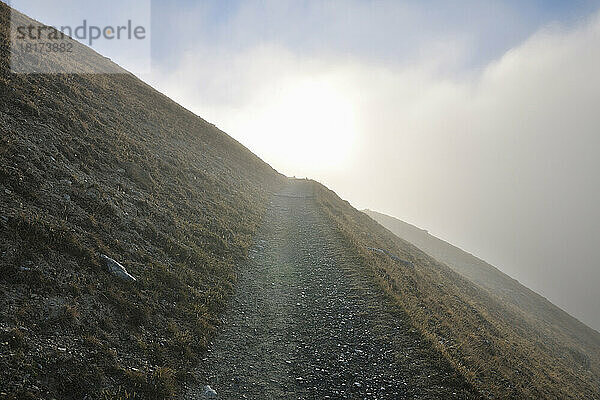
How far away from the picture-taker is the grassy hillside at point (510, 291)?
4750 centimetres

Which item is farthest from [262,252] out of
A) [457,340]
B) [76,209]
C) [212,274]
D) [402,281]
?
[457,340]

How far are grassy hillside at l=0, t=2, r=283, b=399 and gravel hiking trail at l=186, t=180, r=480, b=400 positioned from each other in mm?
1270

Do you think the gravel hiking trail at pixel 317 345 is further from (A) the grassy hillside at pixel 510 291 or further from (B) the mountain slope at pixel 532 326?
Answer: (A) the grassy hillside at pixel 510 291

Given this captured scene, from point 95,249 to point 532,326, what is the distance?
4916 centimetres

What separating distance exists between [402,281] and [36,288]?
1815cm

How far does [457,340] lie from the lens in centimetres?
1317

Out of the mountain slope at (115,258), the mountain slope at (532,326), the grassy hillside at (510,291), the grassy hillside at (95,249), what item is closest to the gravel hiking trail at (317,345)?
the mountain slope at (115,258)

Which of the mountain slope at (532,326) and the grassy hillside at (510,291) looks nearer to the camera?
the mountain slope at (532,326)

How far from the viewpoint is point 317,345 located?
1162cm

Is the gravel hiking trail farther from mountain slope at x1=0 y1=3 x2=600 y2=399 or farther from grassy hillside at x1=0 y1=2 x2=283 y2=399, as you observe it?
grassy hillside at x1=0 y1=2 x2=283 y2=399

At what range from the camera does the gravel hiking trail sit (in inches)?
371

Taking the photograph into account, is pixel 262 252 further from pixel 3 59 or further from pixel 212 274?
pixel 3 59

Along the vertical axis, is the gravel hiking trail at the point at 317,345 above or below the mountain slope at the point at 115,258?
below

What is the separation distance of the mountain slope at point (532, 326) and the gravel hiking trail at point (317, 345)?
453cm
